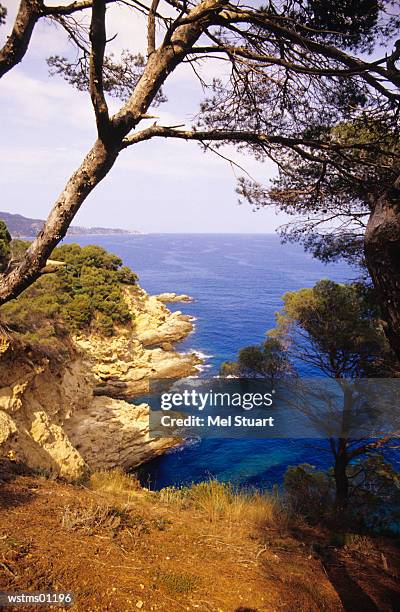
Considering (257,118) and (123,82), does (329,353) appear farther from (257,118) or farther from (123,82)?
(123,82)

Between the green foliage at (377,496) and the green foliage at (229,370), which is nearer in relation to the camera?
the green foliage at (377,496)

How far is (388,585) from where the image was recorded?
3809mm

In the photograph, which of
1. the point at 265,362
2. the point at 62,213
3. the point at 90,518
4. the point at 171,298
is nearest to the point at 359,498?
the point at 265,362

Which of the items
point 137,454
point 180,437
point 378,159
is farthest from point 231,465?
point 378,159

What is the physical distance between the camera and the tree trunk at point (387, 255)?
286 cm

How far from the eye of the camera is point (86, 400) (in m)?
14.0

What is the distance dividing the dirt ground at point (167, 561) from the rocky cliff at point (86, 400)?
2902 mm

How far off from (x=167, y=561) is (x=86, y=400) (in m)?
11.4

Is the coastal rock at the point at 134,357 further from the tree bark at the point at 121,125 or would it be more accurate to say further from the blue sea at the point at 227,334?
the tree bark at the point at 121,125

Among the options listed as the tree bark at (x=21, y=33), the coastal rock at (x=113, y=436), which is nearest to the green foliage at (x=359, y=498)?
the tree bark at (x=21, y=33)

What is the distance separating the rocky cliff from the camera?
25.2 ft

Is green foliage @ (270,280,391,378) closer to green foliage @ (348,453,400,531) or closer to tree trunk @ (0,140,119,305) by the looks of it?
green foliage @ (348,453,400,531)

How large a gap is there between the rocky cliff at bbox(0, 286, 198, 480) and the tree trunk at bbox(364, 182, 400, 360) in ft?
20.5

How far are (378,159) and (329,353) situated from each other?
244 inches
